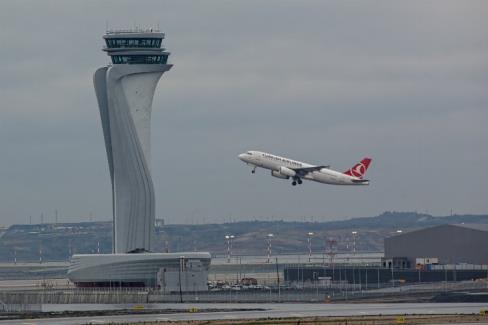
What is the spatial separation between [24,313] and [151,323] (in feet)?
87.8

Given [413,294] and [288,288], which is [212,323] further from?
[288,288]

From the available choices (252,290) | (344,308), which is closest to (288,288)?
(252,290)

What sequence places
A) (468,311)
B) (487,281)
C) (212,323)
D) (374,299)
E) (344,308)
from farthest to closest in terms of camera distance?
(487,281) → (374,299) → (344,308) → (468,311) → (212,323)

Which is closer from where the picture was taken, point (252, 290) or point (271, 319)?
point (271, 319)

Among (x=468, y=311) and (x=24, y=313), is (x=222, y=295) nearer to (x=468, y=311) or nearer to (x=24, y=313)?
(x=24, y=313)

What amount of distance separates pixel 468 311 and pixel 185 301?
5143 cm

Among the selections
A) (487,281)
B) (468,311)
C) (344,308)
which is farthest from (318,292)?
(468,311)

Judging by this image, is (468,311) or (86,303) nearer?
(468,311)

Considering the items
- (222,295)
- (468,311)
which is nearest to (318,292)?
(222,295)

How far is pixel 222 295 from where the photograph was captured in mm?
183750

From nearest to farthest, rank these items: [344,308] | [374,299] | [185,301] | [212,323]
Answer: [212,323] < [344,308] < [374,299] < [185,301]

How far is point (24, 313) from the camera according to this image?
14725 centimetres

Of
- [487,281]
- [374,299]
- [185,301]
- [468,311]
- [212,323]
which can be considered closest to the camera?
[212,323]

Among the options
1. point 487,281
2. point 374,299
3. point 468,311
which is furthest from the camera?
point 487,281
